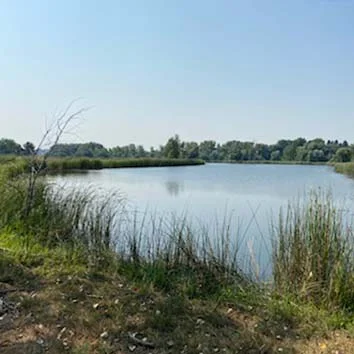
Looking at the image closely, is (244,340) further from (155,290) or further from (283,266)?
(283,266)

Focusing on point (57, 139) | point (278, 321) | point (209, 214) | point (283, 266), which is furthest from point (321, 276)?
point (209, 214)

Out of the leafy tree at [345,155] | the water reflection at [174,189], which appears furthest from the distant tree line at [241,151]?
the water reflection at [174,189]

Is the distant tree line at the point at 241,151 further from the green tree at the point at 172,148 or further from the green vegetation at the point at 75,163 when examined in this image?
the green vegetation at the point at 75,163

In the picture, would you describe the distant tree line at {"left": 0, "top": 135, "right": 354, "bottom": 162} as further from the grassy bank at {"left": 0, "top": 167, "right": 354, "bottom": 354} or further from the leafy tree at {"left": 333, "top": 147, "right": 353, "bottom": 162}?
the grassy bank at {"left": 0, "top": 167, "right": 354, "bottom": 354}

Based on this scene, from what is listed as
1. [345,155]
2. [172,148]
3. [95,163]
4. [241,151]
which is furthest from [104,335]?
[241,151]

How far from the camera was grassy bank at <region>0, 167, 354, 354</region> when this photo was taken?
2607 millimetres

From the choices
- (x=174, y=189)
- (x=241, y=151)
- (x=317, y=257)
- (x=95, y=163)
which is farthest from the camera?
(x=241, y=151)

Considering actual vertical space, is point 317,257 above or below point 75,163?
below

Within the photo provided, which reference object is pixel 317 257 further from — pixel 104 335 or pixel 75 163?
pixel 75 163

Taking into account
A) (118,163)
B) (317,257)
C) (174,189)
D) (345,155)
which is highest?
(345,155)

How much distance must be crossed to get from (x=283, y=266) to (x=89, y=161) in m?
28.0

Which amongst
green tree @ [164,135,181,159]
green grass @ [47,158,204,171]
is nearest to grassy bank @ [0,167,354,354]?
green grass @ [47,158,204,171]

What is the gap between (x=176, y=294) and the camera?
340cm

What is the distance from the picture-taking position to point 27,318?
2830 millimetres
